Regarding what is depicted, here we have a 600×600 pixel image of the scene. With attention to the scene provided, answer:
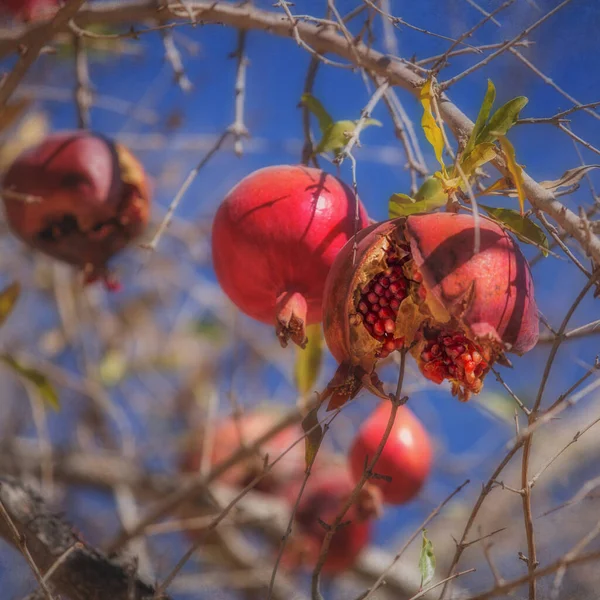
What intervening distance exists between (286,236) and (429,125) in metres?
0.27

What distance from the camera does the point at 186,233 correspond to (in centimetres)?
316

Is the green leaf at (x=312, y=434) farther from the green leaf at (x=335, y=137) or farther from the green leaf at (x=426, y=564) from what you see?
the green leaf at (x=335, y=137)

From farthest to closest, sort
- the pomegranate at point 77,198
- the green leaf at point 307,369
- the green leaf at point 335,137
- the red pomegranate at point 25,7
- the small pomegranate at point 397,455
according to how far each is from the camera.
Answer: the red pomegranate at point 25,7
the small pomegranate at point 397,455
the green leaf at point 307,369
the pomegranate at point 77,198
the green leaf at point 335,137

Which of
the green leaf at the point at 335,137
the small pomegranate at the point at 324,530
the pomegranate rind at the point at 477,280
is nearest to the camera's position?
the pomegranate rind at the point at 477,280

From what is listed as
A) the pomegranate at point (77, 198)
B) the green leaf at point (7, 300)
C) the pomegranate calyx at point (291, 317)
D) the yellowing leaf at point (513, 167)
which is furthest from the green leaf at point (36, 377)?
the yellowing leaf at point (513, 167)

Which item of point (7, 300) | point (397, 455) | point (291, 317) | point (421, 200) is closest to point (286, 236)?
point (291, 317)

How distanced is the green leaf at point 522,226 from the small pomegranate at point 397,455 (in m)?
0.95

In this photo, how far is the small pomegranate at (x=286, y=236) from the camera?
1.19 m

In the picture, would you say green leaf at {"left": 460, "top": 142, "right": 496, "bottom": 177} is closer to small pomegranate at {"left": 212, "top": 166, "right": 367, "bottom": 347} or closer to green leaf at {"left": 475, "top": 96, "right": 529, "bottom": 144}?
green leaf at {"left": 475, "top": 96, "right": 529, "bottom": 144}

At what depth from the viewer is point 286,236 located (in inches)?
46.9

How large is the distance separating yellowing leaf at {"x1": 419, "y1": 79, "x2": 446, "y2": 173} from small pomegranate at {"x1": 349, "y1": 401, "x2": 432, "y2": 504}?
95cm

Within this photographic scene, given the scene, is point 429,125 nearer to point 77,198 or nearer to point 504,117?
point 504,117

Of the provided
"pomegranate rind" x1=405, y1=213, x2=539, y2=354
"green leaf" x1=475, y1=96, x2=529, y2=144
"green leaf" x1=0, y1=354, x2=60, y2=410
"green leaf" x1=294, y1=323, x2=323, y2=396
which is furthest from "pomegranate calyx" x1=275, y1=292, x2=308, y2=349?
"green leaf" x1=0, y1=354, x2=60, y2=410

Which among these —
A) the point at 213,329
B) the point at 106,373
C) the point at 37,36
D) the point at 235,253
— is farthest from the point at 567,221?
the point at 213,329
